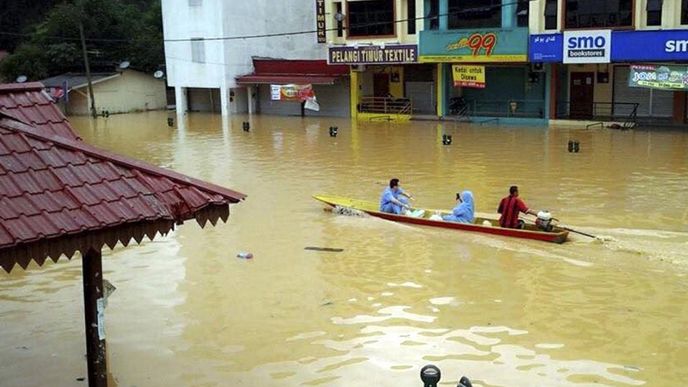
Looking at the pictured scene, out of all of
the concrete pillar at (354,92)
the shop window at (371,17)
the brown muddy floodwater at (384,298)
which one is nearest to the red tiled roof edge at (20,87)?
the brown muddy floodwater at (384,298)

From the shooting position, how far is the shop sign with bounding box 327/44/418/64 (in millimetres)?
39750

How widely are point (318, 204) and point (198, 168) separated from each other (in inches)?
318

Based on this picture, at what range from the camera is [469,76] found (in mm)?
38094

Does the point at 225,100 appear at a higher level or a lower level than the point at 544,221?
higher

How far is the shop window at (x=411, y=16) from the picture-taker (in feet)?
133

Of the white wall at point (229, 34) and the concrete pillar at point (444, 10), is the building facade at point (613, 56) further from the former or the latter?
the white wall at point (229, 34)

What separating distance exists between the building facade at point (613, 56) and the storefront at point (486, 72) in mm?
1026

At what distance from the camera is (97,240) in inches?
249

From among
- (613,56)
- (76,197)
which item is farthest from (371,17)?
(76,197)

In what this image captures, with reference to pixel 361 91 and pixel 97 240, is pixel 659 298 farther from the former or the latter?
pixel 361 91

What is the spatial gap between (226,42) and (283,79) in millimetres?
4625

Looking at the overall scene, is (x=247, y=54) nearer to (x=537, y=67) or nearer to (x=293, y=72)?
(x=293, y=72)

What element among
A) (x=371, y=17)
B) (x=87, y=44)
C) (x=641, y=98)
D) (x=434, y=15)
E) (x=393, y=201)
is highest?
(x=371, y=17)

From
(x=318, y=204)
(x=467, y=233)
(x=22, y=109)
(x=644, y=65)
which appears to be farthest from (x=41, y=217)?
(x=644, y=65)
